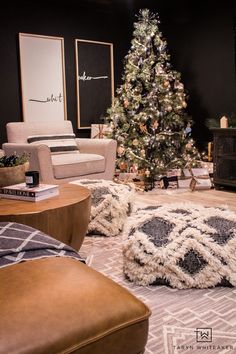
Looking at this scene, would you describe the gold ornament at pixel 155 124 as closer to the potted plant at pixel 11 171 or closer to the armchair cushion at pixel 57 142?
the armchair cushion at pixel 57 142

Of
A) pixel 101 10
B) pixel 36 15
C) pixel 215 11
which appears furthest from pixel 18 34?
pixel 215 11

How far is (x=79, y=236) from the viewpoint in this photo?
2482mm

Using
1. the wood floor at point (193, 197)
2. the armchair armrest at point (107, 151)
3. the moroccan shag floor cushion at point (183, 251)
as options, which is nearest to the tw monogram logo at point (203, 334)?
the moroccan shag floor cushion at point (183, 251)

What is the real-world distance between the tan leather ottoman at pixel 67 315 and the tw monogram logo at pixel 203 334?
2.14 feet

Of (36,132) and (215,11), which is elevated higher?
(215,11)

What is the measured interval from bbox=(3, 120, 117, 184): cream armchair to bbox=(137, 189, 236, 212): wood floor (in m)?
0.61

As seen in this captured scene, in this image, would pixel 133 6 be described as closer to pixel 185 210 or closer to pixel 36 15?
pixel 36 15

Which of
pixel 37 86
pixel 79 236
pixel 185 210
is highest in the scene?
pixel 37 86

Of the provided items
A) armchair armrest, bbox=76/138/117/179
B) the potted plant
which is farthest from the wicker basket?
armchair armrest, bbox=76/138/117/179

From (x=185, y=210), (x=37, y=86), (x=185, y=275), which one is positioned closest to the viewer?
(x=185, y=275)

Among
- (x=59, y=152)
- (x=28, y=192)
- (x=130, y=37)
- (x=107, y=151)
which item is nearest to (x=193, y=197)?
(x=107, y=151)

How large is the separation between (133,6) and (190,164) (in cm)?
293

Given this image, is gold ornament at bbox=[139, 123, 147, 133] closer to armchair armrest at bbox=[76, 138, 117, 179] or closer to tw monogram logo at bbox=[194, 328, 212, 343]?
armchair armrest at bbox=[76, 138, 117, 179]

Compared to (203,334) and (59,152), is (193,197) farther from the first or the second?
(203,334)
